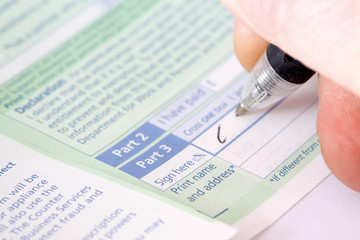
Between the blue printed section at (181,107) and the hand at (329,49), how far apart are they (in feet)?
0.29

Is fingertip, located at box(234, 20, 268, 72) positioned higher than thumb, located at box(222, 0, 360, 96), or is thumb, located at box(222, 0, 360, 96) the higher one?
thumb, located at box(222, 0, 360, 96)

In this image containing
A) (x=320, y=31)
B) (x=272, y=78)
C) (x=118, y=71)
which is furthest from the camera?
(x=118, y=71)

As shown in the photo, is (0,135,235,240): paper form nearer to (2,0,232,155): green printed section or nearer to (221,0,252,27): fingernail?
(2,0,232,155): green printed section

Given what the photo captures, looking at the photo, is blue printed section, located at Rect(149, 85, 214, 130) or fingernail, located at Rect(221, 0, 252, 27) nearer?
fingernail, located at Rect(221, 0, 252, 27)

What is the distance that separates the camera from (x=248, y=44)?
1.91 ft

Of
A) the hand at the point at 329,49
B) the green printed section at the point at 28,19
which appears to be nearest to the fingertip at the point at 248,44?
the hand at the point at 329,49

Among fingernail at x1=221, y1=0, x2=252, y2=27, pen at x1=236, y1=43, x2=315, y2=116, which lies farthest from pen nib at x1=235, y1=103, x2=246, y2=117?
fingernail at x1=221, y1=0, x2=252, y2=27

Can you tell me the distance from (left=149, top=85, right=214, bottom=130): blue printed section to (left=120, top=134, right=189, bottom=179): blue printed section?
0.07ft

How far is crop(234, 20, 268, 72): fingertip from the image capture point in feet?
1.90

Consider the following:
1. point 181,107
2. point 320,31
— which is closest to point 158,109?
point 181,107

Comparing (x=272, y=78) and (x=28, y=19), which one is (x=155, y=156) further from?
(x=28, y=19)

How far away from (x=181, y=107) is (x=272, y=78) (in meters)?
0.11

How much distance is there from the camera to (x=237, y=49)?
1.96 feet

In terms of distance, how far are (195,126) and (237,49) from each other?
3.4 inches
